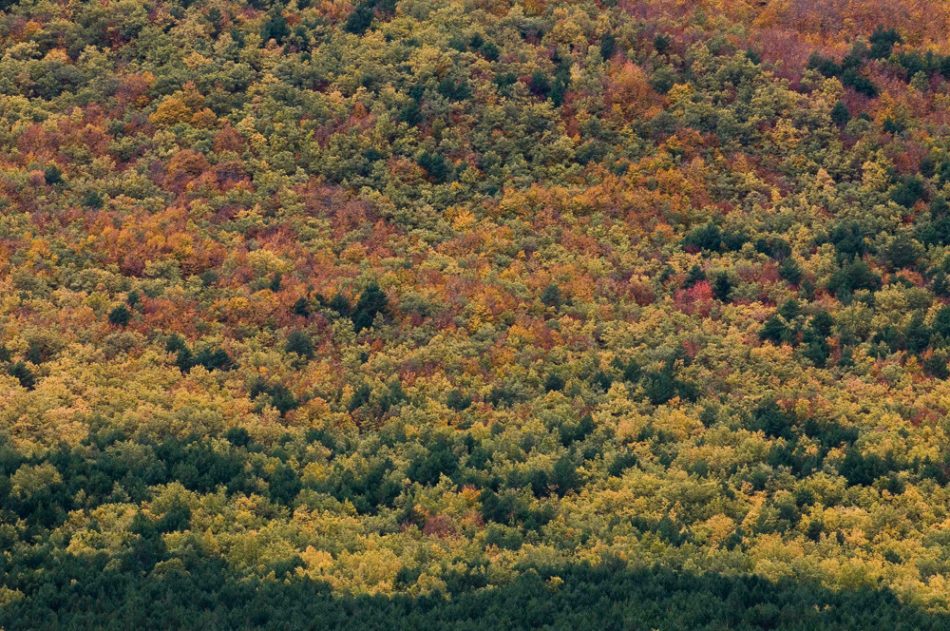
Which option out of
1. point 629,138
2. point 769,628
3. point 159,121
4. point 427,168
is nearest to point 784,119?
point 629,138

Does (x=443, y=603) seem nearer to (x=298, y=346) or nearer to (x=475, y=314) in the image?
(x=298, y=346)

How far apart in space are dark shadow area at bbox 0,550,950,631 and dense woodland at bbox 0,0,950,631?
4.0 inches

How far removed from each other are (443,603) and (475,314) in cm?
1456

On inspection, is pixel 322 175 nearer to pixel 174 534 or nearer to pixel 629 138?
Answer: pixel 629 138

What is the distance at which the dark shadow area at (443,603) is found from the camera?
1201 inches

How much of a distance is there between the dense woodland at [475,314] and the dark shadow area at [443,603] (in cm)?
10

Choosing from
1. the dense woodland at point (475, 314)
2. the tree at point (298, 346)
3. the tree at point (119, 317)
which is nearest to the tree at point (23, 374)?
the dense woodland at point (475, 314)

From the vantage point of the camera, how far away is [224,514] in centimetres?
3534

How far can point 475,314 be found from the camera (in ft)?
148

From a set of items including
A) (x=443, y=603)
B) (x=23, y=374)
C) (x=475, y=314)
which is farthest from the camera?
(x=475, y=314)

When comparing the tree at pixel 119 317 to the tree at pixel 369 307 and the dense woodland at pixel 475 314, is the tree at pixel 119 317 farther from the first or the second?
the tree at pixel 369 307

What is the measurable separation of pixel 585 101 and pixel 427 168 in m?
7.23

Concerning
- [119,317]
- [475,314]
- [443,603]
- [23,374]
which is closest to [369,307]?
[475,314]

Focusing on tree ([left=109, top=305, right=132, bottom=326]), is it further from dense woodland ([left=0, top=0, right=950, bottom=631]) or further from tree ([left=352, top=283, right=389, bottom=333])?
tree ([left=352, top=283, right=389, bottom=333])
